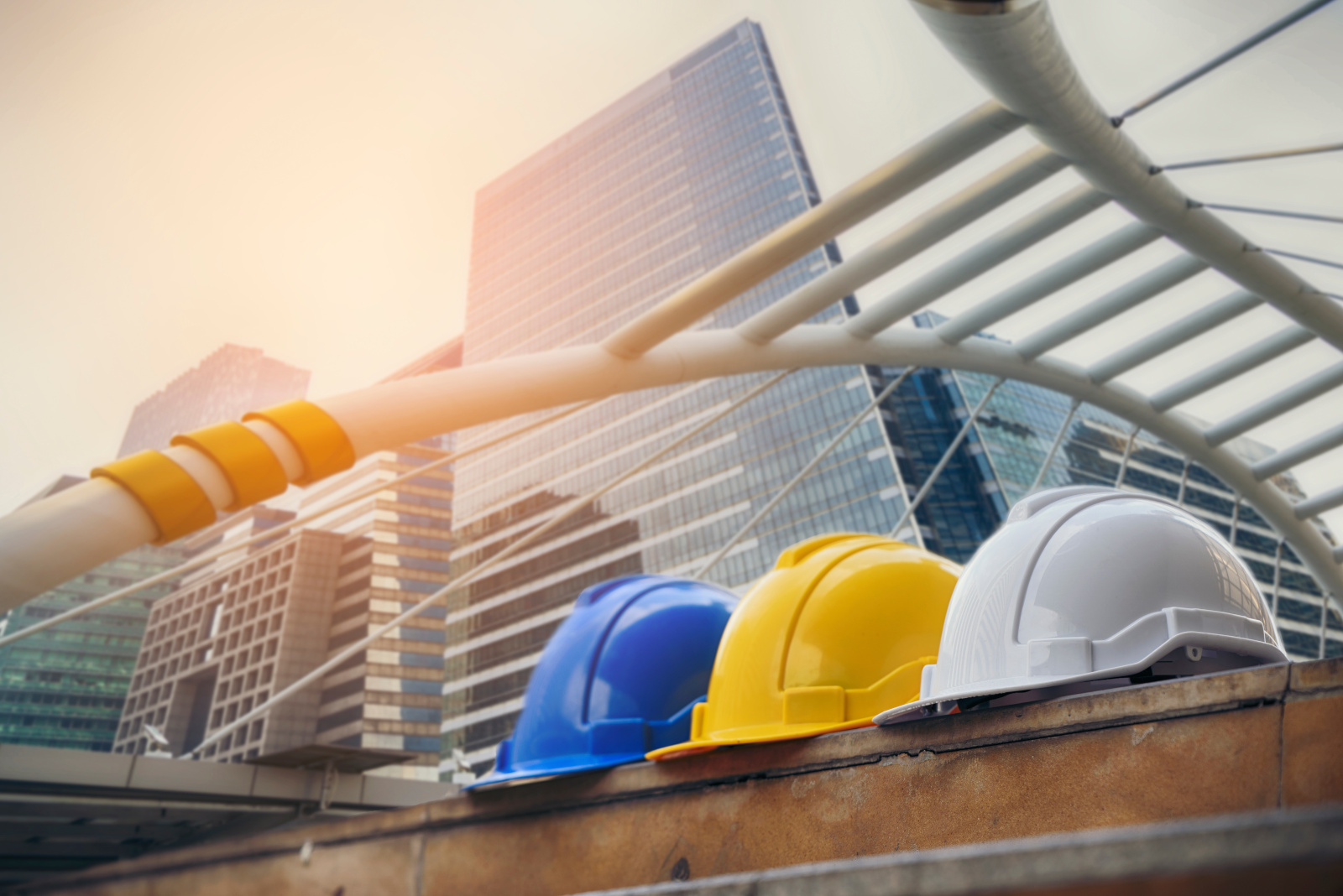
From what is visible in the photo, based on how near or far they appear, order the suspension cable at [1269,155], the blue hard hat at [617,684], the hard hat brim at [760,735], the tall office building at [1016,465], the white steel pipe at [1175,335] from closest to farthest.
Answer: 1. the hard hat brim at [760,735]
2. the blue hard hat at [617,684]
3. the suspension cable at [1269,155]
4. the white steel pipe at [1175,335]
5. the tall office building at [1016,465]

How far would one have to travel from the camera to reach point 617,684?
4.86m

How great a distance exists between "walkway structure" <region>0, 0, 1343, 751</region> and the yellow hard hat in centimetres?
373

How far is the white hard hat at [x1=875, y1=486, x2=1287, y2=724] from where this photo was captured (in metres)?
2.95

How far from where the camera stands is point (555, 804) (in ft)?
14.1

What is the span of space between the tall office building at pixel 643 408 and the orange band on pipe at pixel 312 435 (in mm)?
60046

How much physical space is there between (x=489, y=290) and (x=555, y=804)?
11986 centimetres

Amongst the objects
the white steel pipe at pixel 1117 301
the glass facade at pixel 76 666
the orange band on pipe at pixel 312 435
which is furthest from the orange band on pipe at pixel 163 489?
the glass facade at pixel 76 666

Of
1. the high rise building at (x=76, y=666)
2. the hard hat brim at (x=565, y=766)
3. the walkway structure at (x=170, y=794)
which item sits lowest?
the hard hat brim at (x=565, y=766)

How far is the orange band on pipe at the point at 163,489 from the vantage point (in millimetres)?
5422

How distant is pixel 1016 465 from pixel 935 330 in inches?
2453

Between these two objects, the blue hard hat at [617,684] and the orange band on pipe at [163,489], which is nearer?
the blue hard hat at [617,684]

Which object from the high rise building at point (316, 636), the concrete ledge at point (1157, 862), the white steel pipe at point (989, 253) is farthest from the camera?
the high rise building at point (316, 636)

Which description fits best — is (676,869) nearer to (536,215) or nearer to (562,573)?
(562,573)

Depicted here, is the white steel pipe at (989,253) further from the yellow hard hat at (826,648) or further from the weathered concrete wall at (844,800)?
the weathered concrete wall at (844,800)
